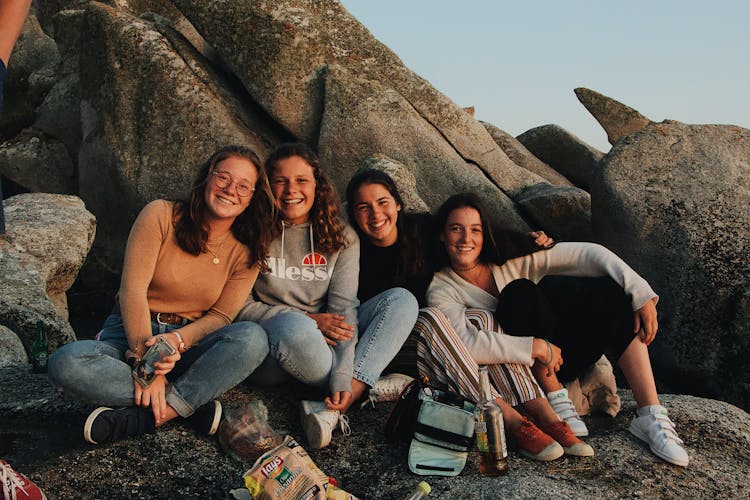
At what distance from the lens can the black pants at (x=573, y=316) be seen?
15.4 feet

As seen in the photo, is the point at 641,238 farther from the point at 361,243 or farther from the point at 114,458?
the point at 114,458

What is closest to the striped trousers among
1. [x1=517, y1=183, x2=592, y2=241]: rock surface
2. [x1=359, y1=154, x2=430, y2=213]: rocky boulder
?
[x1=359, y1=154, x2=430, y2=213]: rocky boulder

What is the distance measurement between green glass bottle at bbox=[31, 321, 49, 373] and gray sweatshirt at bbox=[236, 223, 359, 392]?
203cm

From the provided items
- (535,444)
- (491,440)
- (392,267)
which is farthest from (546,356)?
(392,267)

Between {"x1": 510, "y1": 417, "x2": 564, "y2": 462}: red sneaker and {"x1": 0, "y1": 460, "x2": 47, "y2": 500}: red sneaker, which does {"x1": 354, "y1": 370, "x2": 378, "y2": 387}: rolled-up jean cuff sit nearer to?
{"x1": 510, "y1": 417, "x2": 564, "y2": 462}: red sneaker

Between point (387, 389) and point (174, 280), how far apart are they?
5.50ft

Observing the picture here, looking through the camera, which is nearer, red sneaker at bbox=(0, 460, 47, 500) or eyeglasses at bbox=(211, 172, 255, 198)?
red sneaker at bbox=(0, 460, 47, 500)

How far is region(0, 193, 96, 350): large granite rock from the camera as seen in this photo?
6898 mm

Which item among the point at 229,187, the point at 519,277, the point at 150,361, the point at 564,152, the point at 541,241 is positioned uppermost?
the point at 564,152

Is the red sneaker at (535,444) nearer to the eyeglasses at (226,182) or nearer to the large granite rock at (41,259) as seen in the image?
the eyeglasses at (226,182)

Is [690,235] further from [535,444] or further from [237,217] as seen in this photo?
[237,217]

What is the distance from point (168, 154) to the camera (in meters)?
9.67

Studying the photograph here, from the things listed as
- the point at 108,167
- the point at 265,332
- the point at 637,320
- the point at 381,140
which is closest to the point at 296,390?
the point at 265,332

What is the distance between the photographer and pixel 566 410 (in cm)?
457
